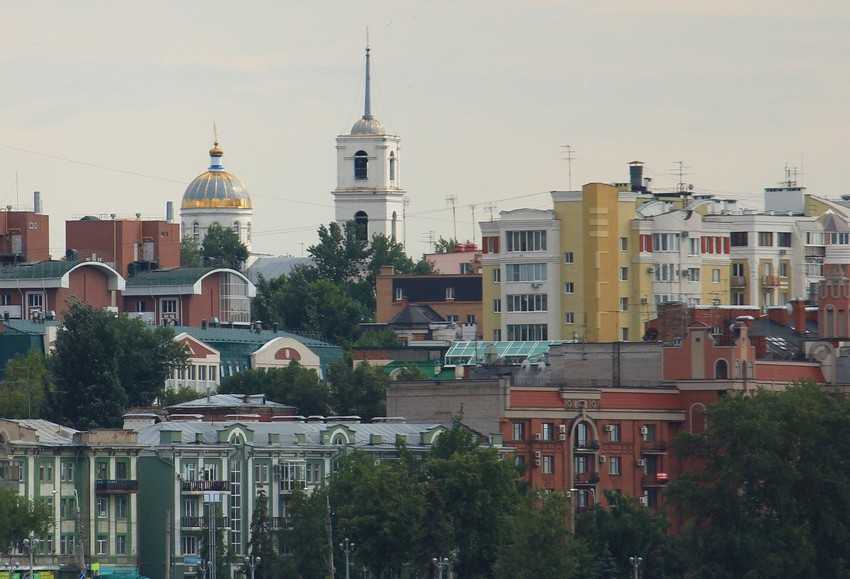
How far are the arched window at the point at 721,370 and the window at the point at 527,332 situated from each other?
42.2 meters

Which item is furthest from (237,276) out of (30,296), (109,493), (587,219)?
(109,493)

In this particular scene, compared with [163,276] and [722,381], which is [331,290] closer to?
[163,276]

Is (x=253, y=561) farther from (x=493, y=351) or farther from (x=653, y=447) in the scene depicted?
(x=493, y=351)

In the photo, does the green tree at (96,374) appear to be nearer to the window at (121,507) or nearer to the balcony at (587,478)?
the balcony at (587,478)

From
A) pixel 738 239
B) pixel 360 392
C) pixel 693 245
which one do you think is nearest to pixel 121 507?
pixel 360 392

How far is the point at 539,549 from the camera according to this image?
93.4 metres

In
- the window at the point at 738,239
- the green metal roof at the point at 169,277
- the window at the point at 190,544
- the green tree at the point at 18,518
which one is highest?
the window at the point at 738,239

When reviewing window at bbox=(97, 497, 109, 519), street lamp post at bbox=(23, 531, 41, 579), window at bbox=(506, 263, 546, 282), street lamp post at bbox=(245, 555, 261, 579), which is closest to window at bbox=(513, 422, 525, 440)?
street lamp post at bbox=(245, 555, 261, 579)

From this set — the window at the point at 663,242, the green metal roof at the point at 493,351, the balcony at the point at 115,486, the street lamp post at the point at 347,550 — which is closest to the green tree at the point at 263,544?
the street lamp post at the point at 347,550

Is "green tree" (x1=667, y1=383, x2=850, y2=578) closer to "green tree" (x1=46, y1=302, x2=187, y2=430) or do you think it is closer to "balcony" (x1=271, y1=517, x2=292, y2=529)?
"balcony" (x1=271, y1=517, x2=292, y2=529)

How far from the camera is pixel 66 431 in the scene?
10019cm

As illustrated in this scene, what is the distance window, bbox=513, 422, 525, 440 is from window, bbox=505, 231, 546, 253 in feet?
159

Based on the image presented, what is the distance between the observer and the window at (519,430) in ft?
352

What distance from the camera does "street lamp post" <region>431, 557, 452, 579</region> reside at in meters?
93.2
